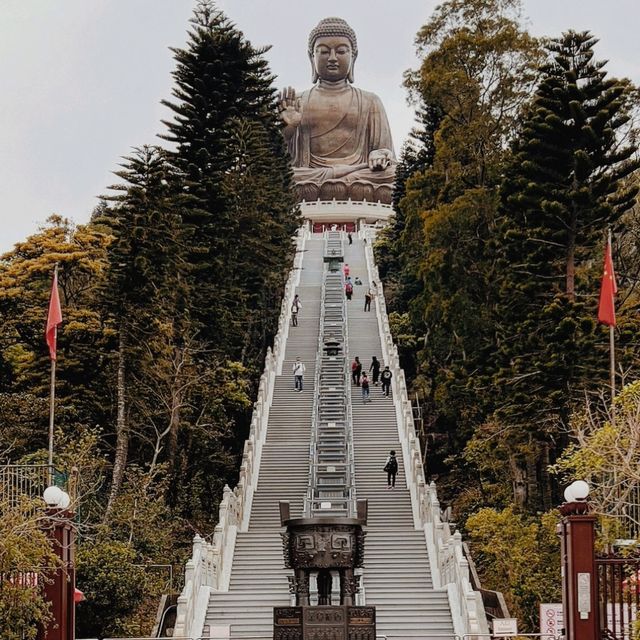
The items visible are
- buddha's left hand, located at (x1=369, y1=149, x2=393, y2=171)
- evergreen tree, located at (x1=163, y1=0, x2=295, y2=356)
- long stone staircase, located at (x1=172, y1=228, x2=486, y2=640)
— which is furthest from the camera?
buddha's left hand, located at (x1=369, y1=149, x2=393, y2=171)

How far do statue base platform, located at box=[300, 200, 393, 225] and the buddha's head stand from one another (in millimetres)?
6873

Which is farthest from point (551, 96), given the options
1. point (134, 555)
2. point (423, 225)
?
point (134, 555)

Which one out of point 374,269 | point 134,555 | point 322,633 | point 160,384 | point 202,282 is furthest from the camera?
point 374,269

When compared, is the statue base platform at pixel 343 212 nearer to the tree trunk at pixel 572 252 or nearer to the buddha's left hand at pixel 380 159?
Answer: the buddha's left hand at pixel 380 159

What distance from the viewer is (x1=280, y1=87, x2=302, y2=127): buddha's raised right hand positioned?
66.0 m

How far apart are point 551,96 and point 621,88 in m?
1.38

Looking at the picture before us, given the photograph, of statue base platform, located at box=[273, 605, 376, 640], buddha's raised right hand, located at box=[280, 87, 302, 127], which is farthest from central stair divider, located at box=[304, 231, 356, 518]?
buddha's raised right hand, located at box=[280, 87, 302, 127]

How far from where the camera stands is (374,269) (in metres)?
51.7

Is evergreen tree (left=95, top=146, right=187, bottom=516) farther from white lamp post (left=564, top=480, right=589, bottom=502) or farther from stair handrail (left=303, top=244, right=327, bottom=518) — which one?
white lamp post (left=564, top=480, right=589, bottom=502)

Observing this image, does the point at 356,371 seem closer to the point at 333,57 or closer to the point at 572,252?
the point at 572,252

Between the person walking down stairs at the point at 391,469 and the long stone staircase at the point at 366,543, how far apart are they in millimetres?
180

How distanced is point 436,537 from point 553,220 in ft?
21.6

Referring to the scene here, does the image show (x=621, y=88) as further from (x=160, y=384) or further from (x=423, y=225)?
(x=160, y=384)

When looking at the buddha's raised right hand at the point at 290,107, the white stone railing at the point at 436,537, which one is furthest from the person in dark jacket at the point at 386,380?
the buddha's raised right hand at the point at 290,107
